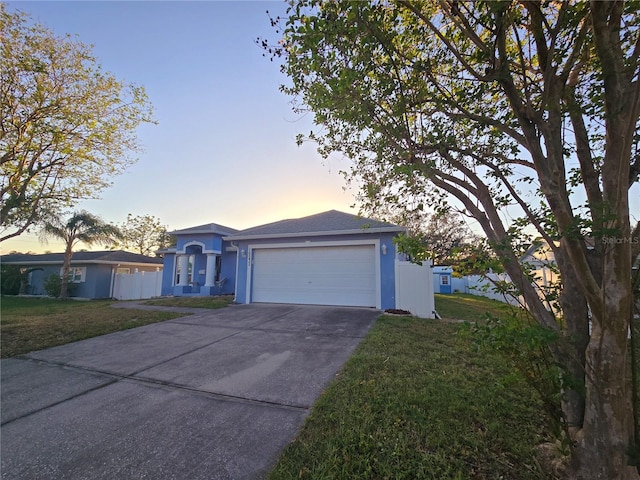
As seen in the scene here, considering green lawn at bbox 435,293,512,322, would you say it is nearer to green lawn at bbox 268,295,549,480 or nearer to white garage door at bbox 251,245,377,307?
green lawn at bbox 268,295,549,480

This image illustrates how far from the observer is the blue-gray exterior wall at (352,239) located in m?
9.36

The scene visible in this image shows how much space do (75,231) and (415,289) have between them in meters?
19.8

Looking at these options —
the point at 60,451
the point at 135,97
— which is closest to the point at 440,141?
the point at 60,451

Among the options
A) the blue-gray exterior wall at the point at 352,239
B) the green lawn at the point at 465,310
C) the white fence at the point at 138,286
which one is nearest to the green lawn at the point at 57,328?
the blue-gray exterior wall at the point at 352,239

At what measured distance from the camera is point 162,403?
315 centimetres

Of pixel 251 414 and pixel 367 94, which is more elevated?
pixel 367 94

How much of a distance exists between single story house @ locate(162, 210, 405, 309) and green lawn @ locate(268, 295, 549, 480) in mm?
5525

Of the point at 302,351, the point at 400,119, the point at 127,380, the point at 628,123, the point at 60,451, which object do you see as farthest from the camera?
the point at 302,351

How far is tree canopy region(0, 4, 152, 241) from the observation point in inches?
260

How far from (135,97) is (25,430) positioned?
29.4 ft

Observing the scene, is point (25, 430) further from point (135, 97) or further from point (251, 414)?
point (135, 97)

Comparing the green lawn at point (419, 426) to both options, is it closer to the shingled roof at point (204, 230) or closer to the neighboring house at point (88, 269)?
the shingled roof at point (204, 230)

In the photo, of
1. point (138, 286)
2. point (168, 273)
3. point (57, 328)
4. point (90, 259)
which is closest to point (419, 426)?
point (57, 328)

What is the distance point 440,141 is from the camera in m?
2.70
